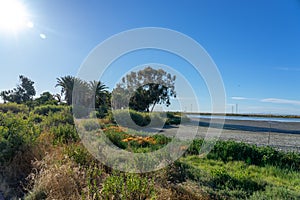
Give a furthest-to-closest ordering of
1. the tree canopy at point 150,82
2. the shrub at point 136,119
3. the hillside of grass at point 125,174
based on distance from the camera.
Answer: the shrub at point 136,119
the tree canopy at point 150,82
the hillside of grass at point 125,174

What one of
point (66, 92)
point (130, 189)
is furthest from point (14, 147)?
point (66, 92)

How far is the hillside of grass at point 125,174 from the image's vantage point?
252cm

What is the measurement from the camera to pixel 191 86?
491 centimetres

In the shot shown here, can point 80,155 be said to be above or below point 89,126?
below

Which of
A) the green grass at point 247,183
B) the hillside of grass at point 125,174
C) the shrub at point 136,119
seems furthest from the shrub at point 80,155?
the shrub at point 136,119

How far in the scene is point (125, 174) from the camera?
9.78ft

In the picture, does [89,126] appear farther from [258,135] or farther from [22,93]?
[22,93]

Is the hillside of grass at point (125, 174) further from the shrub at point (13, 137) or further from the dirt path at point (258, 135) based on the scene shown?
the dirt path at point (258, 135)

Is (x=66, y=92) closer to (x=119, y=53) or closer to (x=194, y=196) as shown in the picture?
(x=119, y=53)

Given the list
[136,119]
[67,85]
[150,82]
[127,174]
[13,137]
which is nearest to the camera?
[127,174]

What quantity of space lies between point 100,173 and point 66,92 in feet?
94.6

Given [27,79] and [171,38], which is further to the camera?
[27,79]

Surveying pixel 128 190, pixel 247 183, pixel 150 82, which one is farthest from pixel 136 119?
pixel 128 190

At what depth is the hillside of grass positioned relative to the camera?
2.52 m
